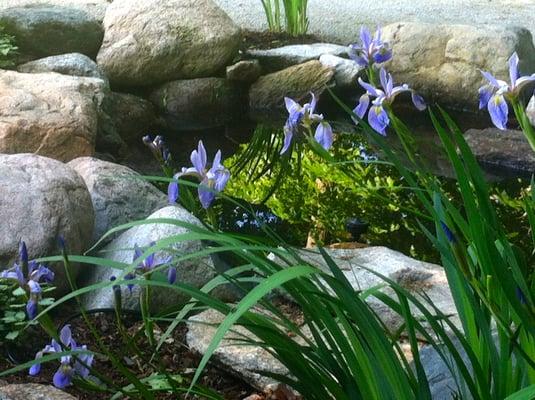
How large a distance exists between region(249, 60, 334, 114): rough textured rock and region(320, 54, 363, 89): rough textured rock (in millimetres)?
58

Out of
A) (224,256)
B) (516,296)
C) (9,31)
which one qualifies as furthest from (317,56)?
(516,296)

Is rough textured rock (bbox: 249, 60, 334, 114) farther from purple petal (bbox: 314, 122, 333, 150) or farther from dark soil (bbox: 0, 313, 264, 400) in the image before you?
purple petal (bbox: 314, 122, 333, 150)

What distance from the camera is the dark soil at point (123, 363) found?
297 cm

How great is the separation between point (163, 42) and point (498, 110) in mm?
5574

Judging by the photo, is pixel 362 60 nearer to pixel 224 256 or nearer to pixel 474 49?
pixel 224 256

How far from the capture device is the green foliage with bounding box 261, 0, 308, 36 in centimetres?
834

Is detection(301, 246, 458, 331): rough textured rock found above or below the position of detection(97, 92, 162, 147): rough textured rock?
above

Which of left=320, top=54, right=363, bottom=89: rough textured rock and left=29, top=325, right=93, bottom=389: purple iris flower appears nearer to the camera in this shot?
left=29, top=325, right=93, bottom=389: purple iris flower

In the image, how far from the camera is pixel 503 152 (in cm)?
617

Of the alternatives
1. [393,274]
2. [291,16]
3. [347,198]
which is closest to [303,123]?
[393,274]

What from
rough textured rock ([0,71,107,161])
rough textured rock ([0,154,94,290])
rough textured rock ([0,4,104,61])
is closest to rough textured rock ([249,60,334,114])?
rough textured rock ([0,4,104,61])

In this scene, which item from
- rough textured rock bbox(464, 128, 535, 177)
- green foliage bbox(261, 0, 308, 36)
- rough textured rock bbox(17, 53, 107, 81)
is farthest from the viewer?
green foliage bbox(261, 0, 308, 36)

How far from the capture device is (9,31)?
7258 millimetres

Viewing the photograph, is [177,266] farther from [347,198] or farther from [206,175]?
[347,198]
